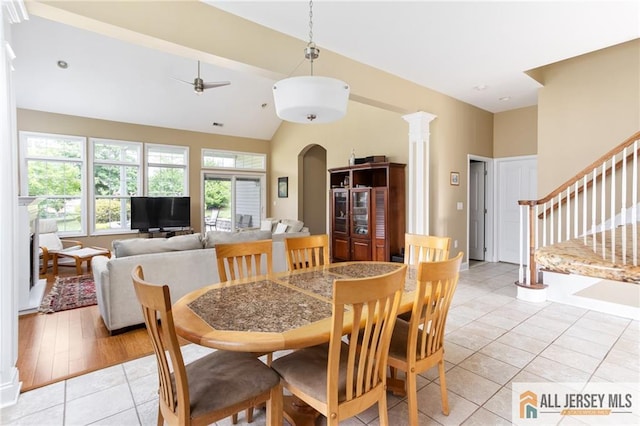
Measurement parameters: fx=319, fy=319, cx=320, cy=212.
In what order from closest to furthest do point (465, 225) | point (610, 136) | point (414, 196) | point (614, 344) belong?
1. point (614, 344)
2. point (610, 136)
3. point (414, 196)
4. point (465, 225)

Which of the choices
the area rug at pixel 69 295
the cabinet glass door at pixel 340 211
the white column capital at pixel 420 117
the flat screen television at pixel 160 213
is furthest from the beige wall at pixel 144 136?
the white column capital at pixel 420 117

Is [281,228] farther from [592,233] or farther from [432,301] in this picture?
[592,233]

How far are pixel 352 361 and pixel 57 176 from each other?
7.36 meters

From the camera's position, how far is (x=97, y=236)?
661 cm

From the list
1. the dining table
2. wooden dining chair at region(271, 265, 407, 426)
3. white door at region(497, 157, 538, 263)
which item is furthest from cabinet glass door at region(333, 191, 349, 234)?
wooden dining chair at region(271, 265, 407, 426)

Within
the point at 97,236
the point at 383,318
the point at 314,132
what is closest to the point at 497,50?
the point at 383,318

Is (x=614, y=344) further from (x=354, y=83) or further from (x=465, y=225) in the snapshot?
(x=354, y=83)

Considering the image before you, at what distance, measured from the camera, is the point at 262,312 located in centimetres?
158

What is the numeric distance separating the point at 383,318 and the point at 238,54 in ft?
8.55

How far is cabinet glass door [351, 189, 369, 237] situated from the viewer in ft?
18.2

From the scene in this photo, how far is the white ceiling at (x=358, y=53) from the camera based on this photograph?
9.36 feet

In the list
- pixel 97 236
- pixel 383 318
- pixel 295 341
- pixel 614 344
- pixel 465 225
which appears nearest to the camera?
pixel 295 341

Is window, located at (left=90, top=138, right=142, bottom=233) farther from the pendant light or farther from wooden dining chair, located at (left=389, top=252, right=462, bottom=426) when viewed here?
wooden dining chair, located at (left=389, top=252, right=462, bottom=426)

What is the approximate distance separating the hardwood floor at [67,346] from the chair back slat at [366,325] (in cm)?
207
